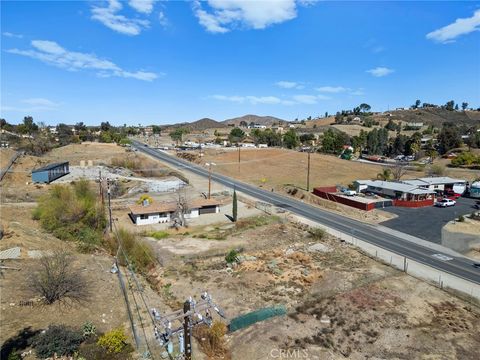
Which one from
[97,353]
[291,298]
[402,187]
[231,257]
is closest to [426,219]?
[402,187]

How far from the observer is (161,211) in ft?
161

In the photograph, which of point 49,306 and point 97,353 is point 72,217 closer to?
point 49,306

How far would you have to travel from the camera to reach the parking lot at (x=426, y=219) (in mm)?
44241

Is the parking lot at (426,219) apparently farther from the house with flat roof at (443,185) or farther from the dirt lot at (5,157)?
the dirt lot at (5,157)

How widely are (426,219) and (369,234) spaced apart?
41.5ft

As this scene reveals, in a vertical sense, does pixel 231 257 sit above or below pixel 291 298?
above

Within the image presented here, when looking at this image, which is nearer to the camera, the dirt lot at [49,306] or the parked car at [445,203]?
the dirt lot at [49,306]

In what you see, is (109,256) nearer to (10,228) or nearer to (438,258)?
(10,228)

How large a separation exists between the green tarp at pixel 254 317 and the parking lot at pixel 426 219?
27.0 m

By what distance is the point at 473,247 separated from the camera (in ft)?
128

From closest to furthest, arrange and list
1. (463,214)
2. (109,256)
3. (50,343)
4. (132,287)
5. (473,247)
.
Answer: (50,343) → (132,287) → (109,256) → (473,247) → (463,214)

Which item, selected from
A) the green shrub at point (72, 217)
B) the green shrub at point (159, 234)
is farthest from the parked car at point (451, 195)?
the green shrub at point (72, 217)

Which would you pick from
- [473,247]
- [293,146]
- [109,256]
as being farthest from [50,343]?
[293,146]

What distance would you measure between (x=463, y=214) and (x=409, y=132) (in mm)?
160153
